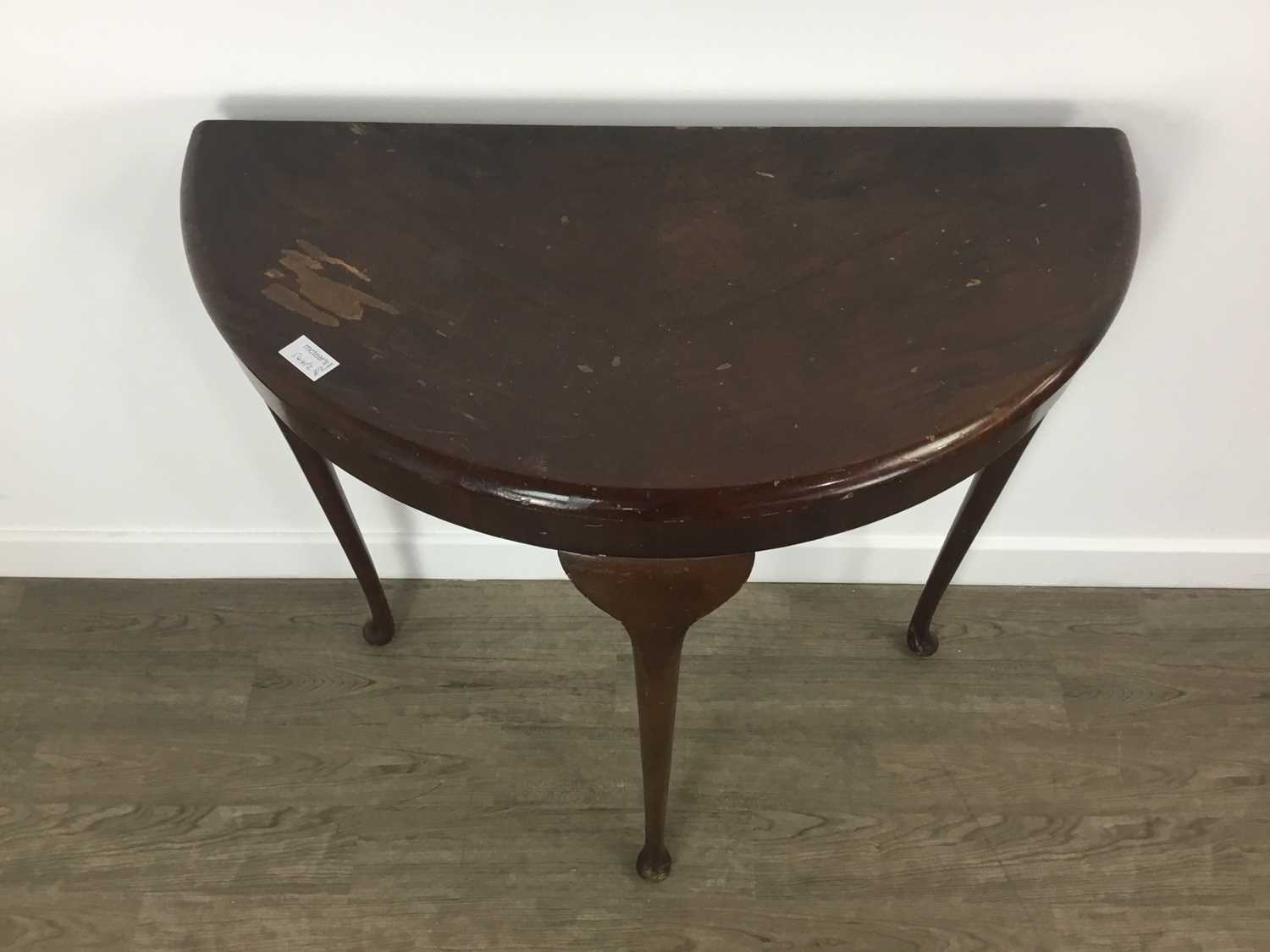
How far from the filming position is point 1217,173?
894mm

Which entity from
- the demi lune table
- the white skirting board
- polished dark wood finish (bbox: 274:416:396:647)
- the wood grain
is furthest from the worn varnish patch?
the wood grain

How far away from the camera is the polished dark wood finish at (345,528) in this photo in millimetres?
980

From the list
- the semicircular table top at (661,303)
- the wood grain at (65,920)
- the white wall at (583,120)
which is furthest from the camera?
the wood grain at (65,920)

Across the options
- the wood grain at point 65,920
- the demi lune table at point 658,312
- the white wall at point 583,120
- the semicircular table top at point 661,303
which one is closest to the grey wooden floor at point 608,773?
the wood grain at point 65,920

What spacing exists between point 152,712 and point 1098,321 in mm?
1177

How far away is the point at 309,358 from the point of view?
67 cm

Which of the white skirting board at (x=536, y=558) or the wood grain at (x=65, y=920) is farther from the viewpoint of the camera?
the white skirting board at (x=536, y=558)

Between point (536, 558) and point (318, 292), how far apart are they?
27.8 inches

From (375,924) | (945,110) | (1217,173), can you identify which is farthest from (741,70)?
(375,924)

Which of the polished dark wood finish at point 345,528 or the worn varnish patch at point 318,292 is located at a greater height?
the worn varnish patch at point 318,292

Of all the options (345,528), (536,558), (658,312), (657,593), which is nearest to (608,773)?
(536,558)

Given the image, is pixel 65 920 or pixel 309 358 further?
pixel 65 920

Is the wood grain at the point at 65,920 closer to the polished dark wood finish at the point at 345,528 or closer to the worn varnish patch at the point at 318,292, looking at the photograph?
the polished dark wood finish at the point at 345,528

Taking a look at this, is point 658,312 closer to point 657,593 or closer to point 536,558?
point 657,593
